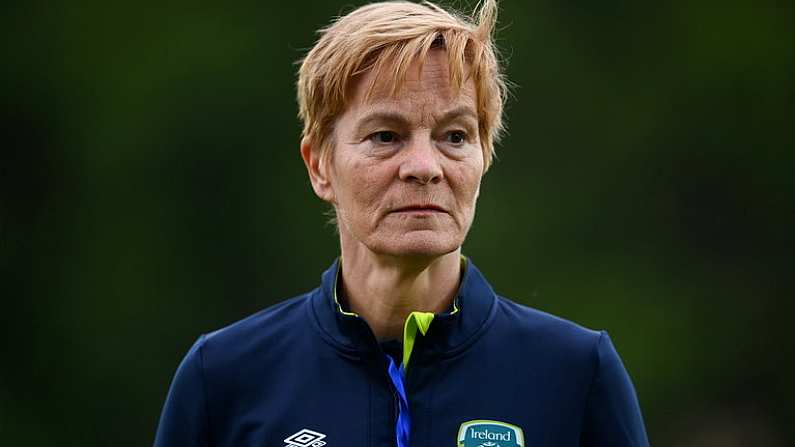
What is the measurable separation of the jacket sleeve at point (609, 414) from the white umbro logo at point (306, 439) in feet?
2.14

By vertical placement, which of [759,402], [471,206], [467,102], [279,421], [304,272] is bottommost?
[759,402]

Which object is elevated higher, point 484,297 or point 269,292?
point 484,297

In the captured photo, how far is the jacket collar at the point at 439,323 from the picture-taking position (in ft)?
12.2

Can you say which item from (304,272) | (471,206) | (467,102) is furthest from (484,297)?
(304,272)

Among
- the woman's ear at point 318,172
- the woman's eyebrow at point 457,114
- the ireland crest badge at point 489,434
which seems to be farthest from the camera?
the woman's ear at point 318,172

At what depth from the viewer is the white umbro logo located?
368 cm

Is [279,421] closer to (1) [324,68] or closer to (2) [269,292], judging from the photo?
(1) [324,68]

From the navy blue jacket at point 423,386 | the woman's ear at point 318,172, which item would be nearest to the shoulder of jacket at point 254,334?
→ the navy blue jacket at point 423,386

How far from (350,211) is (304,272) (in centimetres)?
881

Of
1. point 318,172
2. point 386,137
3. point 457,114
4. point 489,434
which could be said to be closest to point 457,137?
point 457,114

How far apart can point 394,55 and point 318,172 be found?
447 millimetres

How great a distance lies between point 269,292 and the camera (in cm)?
1271

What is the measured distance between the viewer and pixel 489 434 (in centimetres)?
362

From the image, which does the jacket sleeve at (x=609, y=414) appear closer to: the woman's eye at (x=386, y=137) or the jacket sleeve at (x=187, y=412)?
the woman's eye at (x=386, y=137)
